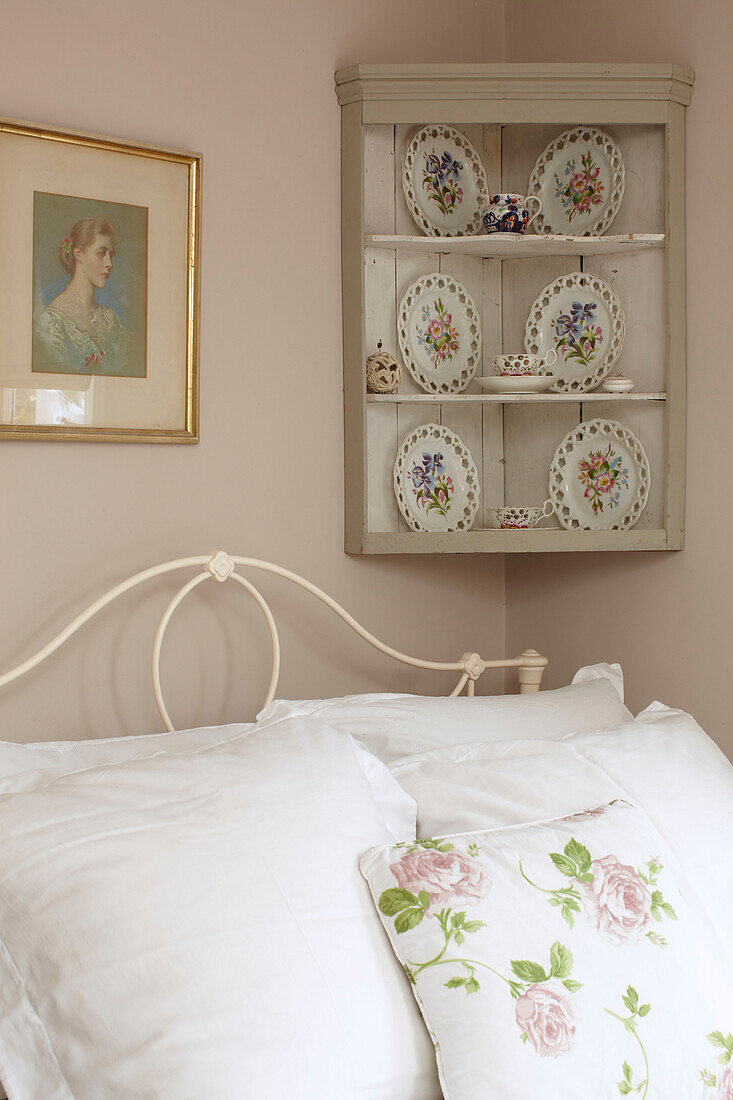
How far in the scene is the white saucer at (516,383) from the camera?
198 centimetres

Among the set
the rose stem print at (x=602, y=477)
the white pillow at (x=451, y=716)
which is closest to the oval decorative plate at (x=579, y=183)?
the rose stem print at (x=602, y=477)

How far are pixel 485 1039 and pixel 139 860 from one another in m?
0.39

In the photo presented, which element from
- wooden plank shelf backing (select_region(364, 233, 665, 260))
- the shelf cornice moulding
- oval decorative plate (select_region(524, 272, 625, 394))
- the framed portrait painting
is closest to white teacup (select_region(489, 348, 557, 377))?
oval decorative plate (select_region(524, 272, 625, 394))

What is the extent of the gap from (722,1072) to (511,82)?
1.68m

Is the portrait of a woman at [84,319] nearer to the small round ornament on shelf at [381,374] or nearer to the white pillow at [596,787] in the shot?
the small round ornament on shelf at [381,374]

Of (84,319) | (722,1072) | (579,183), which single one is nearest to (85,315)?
(84,319)

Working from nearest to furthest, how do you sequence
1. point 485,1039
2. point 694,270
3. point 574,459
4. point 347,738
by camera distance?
point 485,1039 < point 347,738 < point 694,270 < point 574,459

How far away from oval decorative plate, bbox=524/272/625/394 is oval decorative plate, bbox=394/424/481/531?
0.25 metres

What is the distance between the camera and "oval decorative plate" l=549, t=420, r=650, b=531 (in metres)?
2.06

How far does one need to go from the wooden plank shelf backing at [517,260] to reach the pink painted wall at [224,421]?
66 millimetres

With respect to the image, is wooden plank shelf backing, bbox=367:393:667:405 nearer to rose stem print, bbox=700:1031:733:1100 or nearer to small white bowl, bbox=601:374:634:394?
small white bowl, bbox=601:374:634:394

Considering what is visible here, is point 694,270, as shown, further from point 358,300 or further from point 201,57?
point 201,57

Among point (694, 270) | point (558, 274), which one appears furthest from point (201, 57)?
point (694, 270)

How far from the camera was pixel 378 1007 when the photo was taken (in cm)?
104
